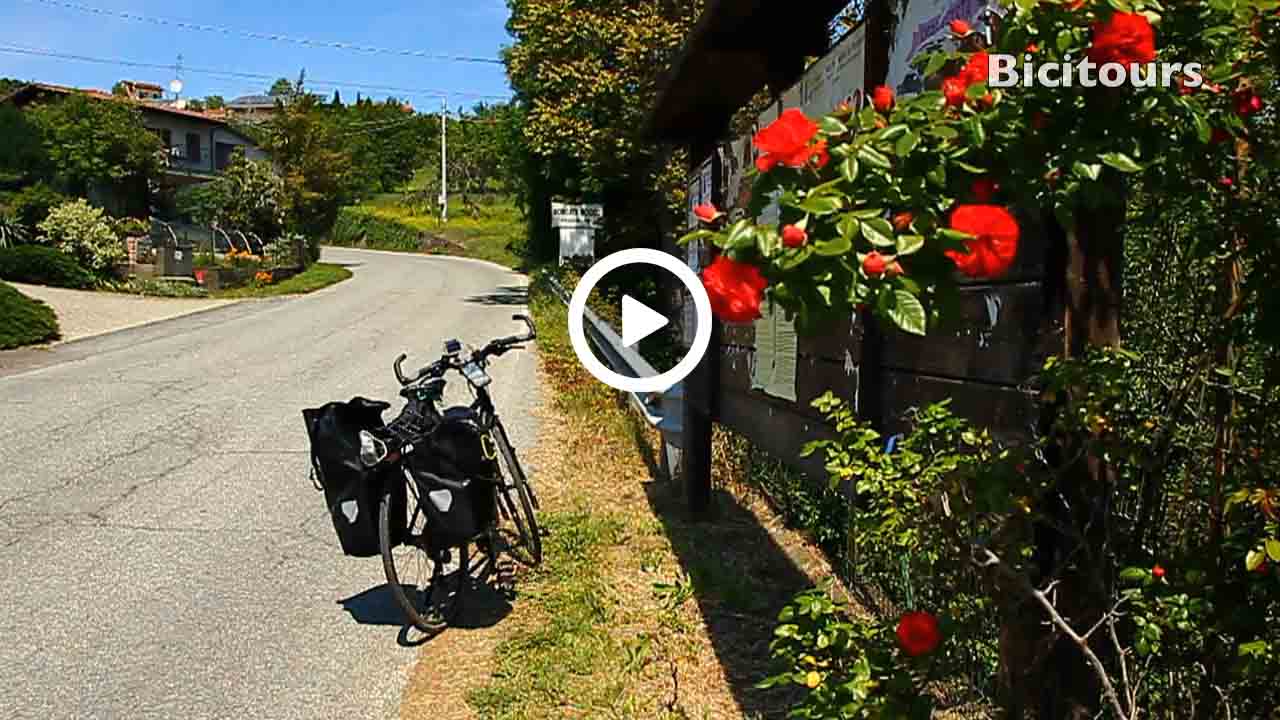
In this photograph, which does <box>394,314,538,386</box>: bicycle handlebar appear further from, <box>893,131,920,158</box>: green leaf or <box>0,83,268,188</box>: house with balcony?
<box>0,83,268,188</box>: house with balcony

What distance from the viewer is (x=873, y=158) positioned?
5.09 feet

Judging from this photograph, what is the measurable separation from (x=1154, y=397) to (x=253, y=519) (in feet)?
19.9

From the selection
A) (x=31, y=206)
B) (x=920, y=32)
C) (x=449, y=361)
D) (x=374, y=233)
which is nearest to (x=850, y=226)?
(x=920, y=32)

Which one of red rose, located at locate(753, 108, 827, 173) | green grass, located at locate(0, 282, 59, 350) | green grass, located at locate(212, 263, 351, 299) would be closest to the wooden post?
red rose, located at locate(753, 108, 827, 173)

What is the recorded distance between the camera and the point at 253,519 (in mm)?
7168

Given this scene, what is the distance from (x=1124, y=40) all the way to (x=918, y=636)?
1081mm

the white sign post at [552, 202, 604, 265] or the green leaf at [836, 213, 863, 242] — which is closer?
the green leaf at [836, 213, 863, 242]

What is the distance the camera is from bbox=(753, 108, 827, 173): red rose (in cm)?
159

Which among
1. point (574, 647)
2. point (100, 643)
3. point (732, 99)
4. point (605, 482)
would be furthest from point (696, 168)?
point (100, 643)

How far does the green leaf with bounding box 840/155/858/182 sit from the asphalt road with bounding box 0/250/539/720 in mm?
3479

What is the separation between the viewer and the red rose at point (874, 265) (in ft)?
4.87

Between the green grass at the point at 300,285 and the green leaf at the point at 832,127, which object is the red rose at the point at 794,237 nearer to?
the green leaf at the point at 832,127

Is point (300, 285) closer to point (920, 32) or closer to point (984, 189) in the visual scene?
point (920, 32)

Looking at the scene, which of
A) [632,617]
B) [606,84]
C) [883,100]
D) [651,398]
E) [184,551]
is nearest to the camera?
[883,100]
